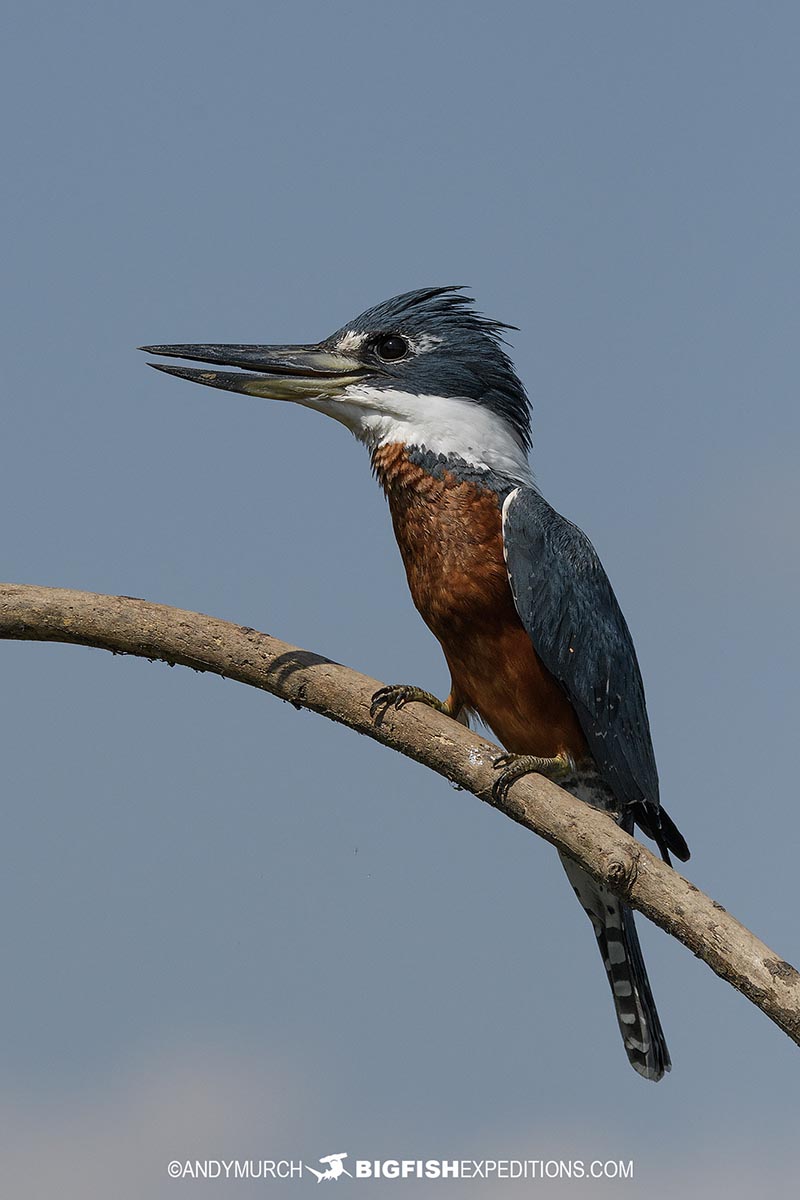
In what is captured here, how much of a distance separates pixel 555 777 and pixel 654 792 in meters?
0.41

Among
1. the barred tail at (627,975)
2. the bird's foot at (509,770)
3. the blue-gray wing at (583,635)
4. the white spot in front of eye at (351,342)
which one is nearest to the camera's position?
the bird's foot at (509,770)

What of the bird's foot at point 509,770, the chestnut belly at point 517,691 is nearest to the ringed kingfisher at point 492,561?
the chestnut belly at point 517,691

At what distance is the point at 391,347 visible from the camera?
484cm

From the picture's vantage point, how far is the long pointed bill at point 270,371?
470cm

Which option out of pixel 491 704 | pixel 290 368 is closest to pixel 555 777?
pixel 491 704

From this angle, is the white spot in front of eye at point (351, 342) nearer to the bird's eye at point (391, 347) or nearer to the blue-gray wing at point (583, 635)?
the bird's eye at point (391, 347)

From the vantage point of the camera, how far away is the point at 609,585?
4.75 meters

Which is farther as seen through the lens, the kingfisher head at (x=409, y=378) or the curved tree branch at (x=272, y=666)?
the kingfisher head at (x=409, y=378)

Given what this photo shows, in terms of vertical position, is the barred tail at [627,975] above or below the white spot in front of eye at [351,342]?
below

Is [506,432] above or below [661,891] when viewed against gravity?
above

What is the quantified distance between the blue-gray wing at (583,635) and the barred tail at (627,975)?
0.31 metres

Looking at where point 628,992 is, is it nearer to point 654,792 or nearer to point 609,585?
point 654,792

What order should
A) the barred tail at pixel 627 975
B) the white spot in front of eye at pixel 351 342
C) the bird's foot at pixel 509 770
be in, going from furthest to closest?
the white spot in front of eye at pixel 351 342 < the barred tail at pixel 627 975 < the bird's foot at pixel 509 770

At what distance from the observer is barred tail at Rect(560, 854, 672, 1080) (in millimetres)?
Result: 4590
